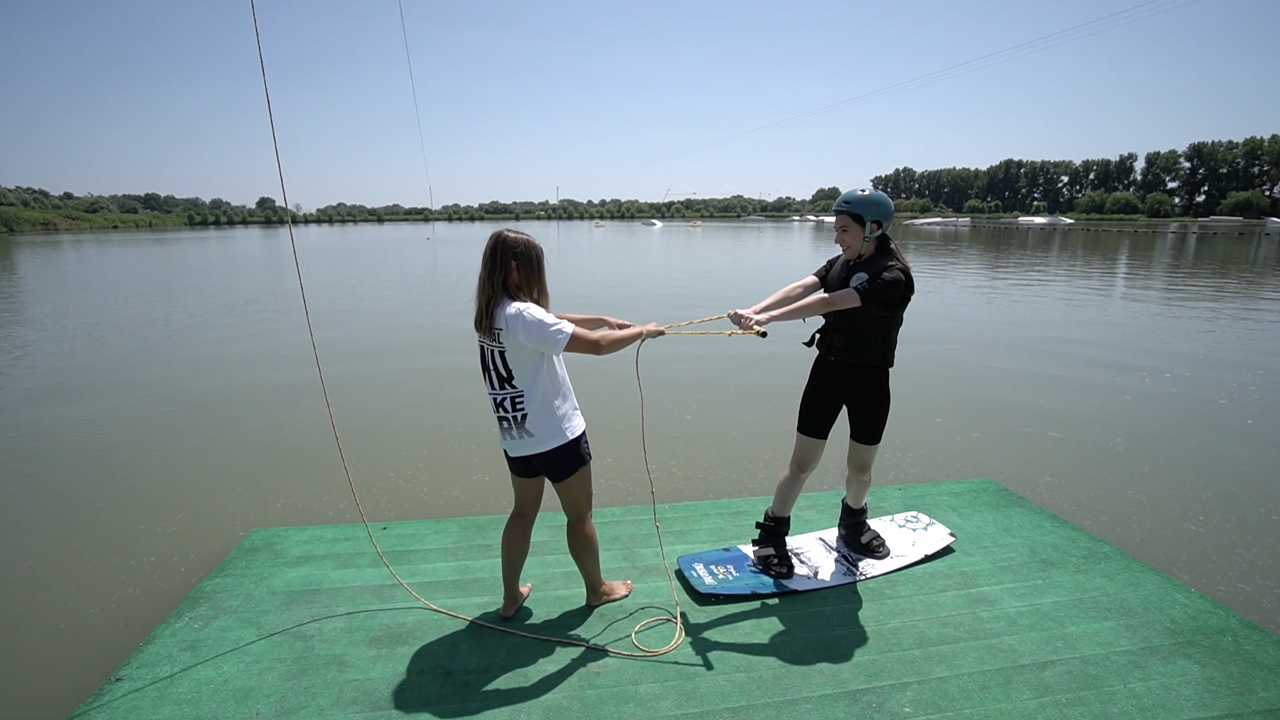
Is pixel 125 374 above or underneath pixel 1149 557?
above

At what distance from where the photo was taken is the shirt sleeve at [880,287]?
9.98 ft

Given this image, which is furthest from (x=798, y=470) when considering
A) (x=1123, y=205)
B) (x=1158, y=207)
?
(x=1158, y=207)

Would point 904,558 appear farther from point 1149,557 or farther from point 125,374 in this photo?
point 125,374

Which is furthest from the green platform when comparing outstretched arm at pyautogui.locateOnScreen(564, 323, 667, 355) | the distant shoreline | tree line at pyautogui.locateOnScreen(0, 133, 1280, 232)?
tree line at pyautogui.locateOnScreen(0, 133, 1280, 232)

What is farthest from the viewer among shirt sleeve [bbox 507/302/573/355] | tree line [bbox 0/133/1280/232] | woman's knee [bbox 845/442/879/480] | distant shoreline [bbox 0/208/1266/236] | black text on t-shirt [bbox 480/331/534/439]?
tree line [bbox 0/133/1280/232]

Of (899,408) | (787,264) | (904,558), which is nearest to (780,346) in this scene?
(899,408)

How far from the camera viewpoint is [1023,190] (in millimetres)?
108312

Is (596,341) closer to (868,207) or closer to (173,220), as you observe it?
(868,207)

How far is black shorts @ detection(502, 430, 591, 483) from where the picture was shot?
2672 mm

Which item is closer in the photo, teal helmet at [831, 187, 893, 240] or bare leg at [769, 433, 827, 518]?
teal helmet at [831, 187, 893, 240]

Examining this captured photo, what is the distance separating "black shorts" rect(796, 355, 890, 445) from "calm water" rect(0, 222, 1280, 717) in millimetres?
1128

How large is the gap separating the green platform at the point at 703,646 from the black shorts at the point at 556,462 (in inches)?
32.4

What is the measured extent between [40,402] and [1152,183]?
397 feet

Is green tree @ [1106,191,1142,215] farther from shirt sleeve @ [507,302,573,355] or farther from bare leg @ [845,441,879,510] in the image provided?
shirt sleeve @ [507,302,573,355]
